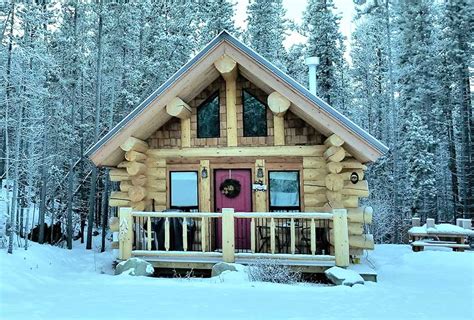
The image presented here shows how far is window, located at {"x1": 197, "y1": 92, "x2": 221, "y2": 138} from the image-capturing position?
33.6 ft

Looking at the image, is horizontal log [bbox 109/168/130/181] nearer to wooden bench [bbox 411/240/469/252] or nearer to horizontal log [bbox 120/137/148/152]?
horizontal log [bbox 120/137/148/152]

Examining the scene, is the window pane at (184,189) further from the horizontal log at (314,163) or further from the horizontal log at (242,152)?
the horizontal log at (314,163)

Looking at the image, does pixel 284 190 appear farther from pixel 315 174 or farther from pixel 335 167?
pixel 335 167

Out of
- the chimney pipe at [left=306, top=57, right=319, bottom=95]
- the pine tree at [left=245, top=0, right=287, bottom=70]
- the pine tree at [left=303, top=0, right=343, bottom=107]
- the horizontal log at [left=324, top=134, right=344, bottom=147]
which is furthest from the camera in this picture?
the pine tree at [left=245, top=0, right=287, bottom=70]

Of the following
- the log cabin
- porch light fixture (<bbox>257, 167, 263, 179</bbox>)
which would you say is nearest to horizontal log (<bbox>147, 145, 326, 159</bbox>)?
the log cabin

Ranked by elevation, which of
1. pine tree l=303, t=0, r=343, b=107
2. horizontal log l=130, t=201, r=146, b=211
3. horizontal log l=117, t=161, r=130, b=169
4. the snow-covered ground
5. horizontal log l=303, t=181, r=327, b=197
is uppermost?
pine tree l=303, t=0, r=343, b=107

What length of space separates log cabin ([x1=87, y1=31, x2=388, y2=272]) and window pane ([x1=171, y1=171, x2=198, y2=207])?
28 millimetres

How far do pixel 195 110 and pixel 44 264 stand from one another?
5.70m

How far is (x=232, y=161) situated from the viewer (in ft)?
33.0

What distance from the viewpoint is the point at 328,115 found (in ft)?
28.0

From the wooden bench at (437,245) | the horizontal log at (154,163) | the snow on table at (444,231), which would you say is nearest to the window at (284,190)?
the horizontal log at (154,163)

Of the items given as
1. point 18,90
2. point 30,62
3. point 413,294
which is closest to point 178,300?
point 413,294

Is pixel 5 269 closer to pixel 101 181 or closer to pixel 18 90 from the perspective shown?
pixel 18 90

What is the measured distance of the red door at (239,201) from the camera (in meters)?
10.0
